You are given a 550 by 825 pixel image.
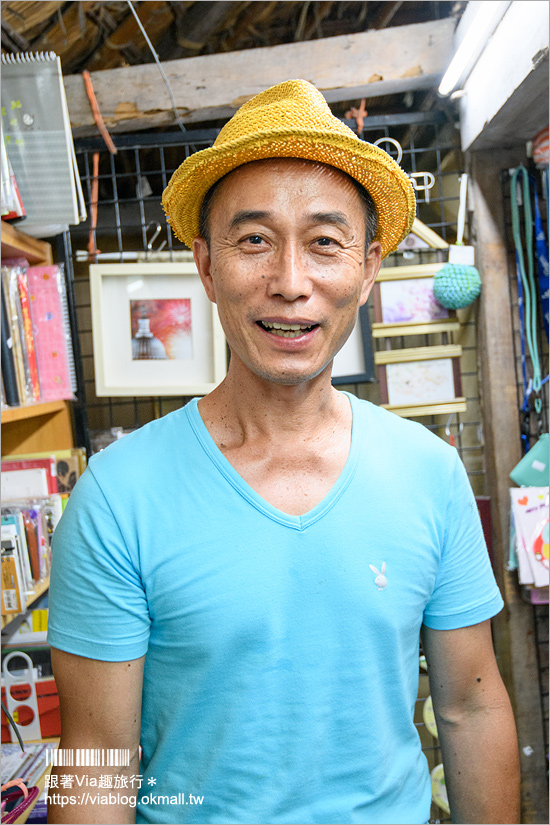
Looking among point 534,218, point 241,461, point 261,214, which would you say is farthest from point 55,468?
point 534,218

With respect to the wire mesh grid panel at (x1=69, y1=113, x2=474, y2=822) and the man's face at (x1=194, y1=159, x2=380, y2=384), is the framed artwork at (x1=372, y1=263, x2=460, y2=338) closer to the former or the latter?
the wire mesh grid panel at (x1=69, y1=113, x2=474, y2=822)

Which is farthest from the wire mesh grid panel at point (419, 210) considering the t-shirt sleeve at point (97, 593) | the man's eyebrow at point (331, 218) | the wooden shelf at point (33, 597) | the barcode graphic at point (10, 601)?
the t-shirt sleeve at point (97, 593)

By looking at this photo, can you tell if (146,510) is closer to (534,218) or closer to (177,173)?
(177,173)

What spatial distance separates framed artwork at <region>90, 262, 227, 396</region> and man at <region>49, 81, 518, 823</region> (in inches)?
44.4

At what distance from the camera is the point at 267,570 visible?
88 cm

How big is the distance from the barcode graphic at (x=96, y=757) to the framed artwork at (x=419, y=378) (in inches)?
57.6

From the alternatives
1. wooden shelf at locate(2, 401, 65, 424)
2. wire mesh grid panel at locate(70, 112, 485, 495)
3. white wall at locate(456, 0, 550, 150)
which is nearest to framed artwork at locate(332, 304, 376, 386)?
wire mesh grid panel at locate(70, 112, 485, 495)

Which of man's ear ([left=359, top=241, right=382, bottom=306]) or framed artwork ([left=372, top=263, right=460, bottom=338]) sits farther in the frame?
framed artwork ([left=372, top=263, right=460, bottom=338])

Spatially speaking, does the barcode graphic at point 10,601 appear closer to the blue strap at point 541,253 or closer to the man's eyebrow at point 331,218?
the man's eyebrow at point 331,218

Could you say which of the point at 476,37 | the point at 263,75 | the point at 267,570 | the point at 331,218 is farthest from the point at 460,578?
the point at 263,75

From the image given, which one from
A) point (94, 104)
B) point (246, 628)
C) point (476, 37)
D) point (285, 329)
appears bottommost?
point (246, 628)

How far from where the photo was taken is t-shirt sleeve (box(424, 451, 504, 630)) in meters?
1.01

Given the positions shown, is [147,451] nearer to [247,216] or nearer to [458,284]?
[247,216]

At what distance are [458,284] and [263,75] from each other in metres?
0.90
